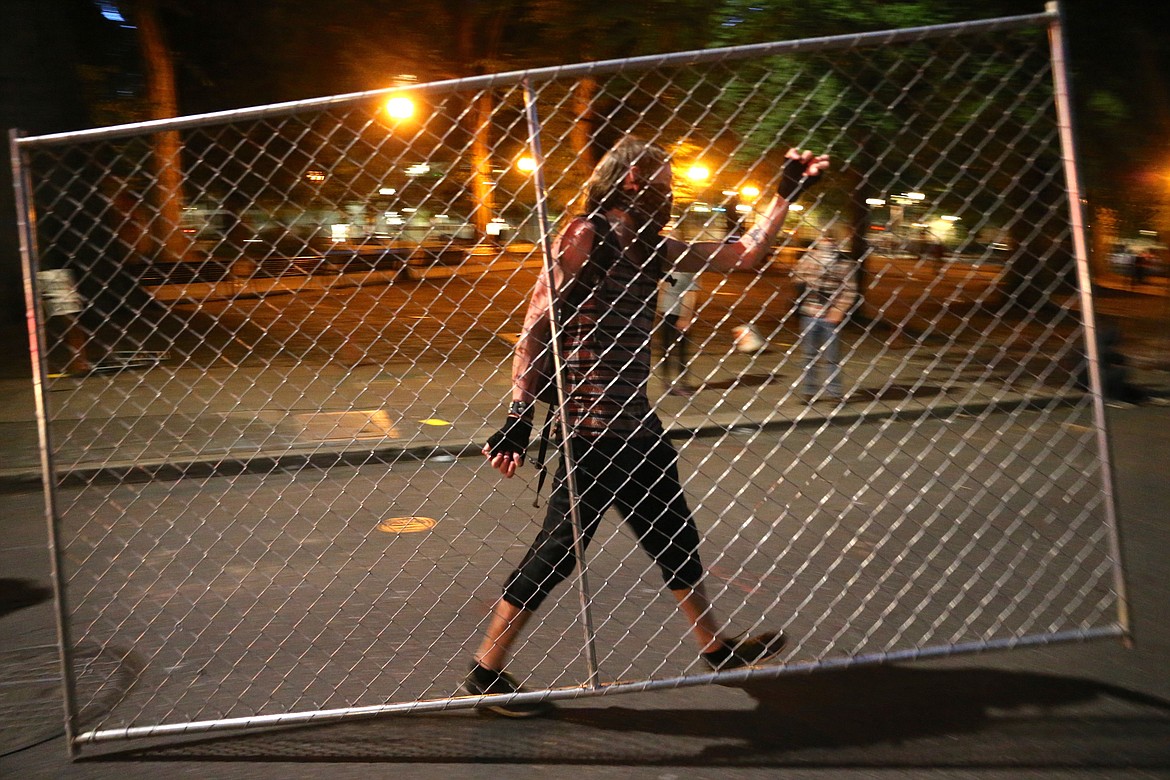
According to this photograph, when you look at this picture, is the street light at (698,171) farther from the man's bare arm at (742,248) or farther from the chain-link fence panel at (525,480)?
the man's bare arm at (742,248)

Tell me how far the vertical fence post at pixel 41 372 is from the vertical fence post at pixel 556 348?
1613 millimetres

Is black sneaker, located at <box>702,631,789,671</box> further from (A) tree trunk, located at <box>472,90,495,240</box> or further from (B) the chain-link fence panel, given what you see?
(A) tree trunk, located at <box>472,90,495,240</box>

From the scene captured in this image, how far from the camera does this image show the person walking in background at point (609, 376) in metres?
3.51

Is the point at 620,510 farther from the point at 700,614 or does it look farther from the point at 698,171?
the point at 698,171

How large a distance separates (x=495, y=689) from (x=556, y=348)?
53.3 inches

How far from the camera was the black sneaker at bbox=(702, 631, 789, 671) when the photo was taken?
386 centimetres

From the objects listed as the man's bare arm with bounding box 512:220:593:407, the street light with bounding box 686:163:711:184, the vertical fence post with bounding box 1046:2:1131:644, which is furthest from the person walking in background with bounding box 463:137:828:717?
the street light with bounding box 686:163:711:184


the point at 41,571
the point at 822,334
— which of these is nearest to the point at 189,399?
the point at 41,571

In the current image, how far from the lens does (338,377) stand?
42.9 feet

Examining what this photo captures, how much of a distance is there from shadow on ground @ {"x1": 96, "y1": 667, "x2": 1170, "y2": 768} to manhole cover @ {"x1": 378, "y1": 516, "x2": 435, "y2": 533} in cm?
273

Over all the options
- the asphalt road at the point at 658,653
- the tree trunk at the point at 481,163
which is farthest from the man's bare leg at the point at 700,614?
the tree trunk at the point at 481,163

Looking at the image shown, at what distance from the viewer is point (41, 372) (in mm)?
3379

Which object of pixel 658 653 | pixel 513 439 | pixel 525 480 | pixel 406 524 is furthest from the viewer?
pixel 525 480

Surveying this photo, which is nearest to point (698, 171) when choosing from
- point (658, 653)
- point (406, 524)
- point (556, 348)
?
point (406, 524)
